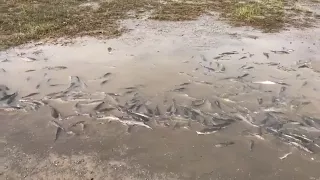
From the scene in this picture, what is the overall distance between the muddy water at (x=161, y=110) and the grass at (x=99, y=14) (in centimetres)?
127

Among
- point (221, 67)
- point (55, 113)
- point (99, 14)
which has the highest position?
point (99, 14)

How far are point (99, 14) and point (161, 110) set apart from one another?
757 cm

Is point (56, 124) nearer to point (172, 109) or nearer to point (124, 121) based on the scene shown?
point (124, 121)

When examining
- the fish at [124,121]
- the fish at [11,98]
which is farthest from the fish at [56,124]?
the fish at [11,98]

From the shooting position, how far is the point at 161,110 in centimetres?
658

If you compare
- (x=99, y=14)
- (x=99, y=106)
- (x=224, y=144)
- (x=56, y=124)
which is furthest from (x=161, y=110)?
(x=99, y=14)

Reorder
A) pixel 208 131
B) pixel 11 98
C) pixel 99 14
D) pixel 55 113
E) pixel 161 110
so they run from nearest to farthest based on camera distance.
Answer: pixel 208 131 → pixel 55 113 → pixel 161 110 → pixel 11 98 → pixel 99 14

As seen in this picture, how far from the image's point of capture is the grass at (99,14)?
10805 millimetres

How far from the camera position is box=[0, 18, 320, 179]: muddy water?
520 centimetres

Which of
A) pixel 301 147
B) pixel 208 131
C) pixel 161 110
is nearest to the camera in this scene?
pixel 301 147

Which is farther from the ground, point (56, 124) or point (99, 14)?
point (99, 14)

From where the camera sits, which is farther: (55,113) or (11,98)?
(11,98)

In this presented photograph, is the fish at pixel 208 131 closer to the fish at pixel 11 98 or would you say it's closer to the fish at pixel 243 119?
the fish at pixel 243 119

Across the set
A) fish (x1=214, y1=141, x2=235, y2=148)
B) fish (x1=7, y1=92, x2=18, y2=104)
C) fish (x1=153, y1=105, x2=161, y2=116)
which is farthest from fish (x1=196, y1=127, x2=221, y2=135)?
fish (x1=7, y1=92, x2=18, y2=104)
